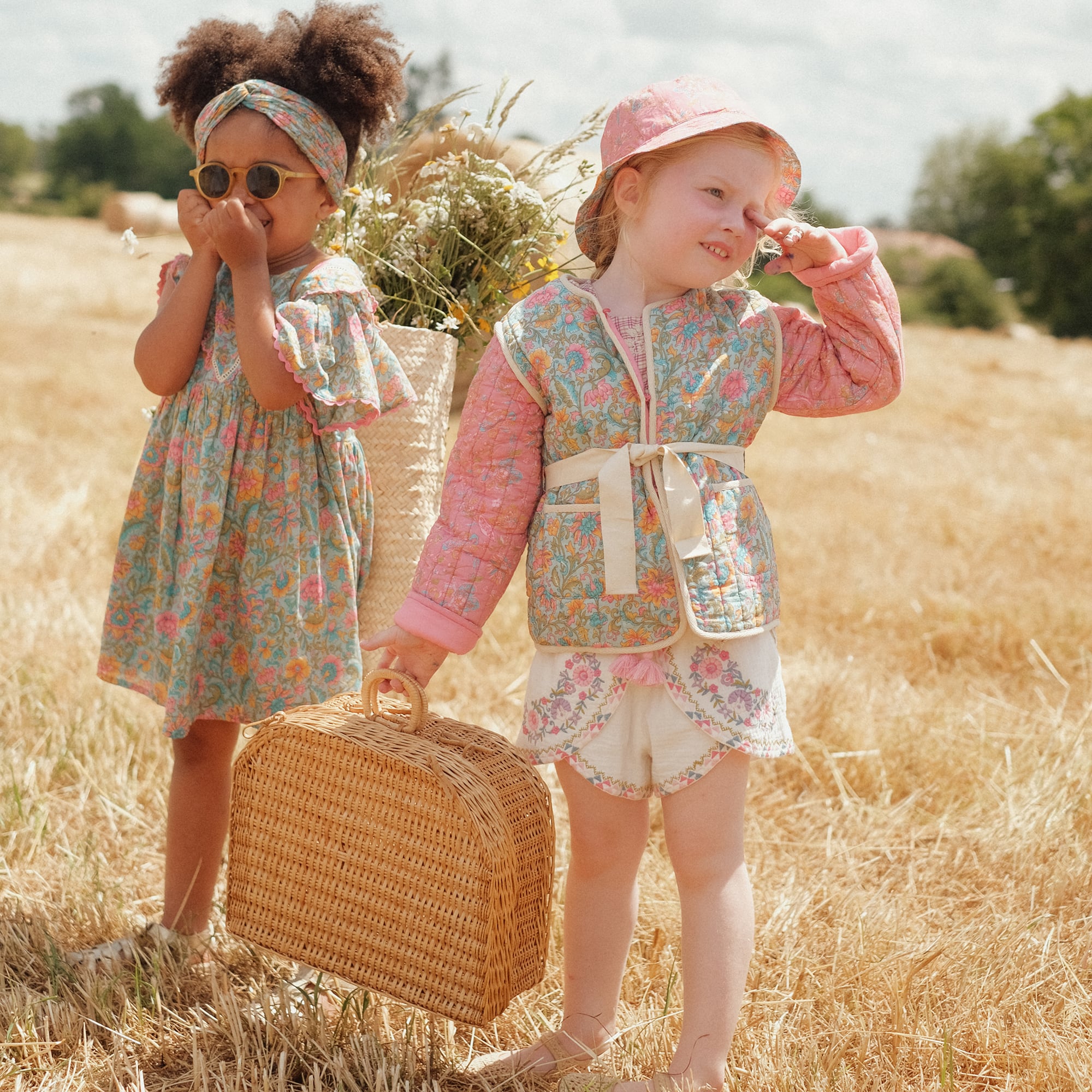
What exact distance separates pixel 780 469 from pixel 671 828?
6.00 meters

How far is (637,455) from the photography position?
207cm

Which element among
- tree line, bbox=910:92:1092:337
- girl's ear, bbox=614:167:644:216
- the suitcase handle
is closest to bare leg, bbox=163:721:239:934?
the suitcase handle

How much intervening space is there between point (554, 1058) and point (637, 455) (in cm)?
107

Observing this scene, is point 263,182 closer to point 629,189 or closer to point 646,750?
point 629,189

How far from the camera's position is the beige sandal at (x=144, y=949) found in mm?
2514

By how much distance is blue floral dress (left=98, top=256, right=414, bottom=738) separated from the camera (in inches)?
95.7

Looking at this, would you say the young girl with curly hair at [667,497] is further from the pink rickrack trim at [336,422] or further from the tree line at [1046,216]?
the tree line at [1046,216]

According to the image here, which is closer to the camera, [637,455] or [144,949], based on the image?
[637,455]

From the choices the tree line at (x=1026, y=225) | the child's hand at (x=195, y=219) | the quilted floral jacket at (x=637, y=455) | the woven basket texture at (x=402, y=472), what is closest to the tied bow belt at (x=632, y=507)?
the quilted floral jacket at (x=637, y=455)

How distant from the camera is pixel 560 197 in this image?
288 cm

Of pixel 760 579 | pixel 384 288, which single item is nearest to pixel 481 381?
pixel 760 579

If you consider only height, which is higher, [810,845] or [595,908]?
[595,908]

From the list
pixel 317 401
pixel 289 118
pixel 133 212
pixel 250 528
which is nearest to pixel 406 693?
pixel 250 528

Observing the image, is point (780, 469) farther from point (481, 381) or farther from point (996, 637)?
point (481, 381)
